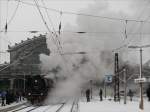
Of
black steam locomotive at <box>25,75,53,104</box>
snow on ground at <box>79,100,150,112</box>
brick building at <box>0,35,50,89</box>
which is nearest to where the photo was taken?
snow on ground at <box>79,100,150,112</box>

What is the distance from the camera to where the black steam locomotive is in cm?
4134

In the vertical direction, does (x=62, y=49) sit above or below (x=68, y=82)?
above

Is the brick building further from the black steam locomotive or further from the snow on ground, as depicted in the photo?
the snow on ground

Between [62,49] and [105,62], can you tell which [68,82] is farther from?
[105,62]

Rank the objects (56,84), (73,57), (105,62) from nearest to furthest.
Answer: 1. (56,84)
2. (73,57)
3. (105,62)

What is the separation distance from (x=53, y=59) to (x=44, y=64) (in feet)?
4.76

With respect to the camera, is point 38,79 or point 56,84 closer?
point 38,79

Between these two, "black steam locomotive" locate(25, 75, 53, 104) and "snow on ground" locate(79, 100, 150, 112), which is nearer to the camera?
"snow on ground" locate(79, 100, 150, 112)

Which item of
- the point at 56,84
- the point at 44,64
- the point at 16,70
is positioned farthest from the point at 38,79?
the point at 16,70

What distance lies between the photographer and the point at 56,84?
48.1 m

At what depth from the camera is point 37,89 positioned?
41.5 meters

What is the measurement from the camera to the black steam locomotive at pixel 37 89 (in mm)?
41344

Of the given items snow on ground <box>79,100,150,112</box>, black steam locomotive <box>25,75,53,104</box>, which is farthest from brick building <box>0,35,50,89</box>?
snow on ground <box>79,100,150,112</box>

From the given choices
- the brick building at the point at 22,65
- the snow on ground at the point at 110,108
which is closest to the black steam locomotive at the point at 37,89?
the snow on ground at the point at 110,108
